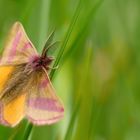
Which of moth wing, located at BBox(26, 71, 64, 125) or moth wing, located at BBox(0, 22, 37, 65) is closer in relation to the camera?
moth wing, located at BBox(26, 71, 64, 125)

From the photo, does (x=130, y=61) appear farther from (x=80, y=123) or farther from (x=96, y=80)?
(x=80, y=123)

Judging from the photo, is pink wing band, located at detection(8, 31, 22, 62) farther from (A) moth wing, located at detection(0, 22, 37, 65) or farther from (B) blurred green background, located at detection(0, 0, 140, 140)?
(B) blurred green background, located at detection(0, 0, 140, 140)

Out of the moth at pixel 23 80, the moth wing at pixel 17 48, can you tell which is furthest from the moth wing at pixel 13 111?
the moth wing at pixel 17 48

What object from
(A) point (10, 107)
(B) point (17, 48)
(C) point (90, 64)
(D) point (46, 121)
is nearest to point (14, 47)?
(B) point (17, 48)

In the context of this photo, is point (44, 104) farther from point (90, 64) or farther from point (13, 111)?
point (90, 64)

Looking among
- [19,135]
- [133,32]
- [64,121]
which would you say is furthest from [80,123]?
[133,32]

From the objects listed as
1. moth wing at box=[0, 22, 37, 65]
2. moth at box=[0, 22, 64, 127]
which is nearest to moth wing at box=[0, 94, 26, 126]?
moth at box=[0, 22, 64, 127]

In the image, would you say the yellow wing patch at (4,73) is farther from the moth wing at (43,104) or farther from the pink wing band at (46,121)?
the pink wing band at (46,121)
